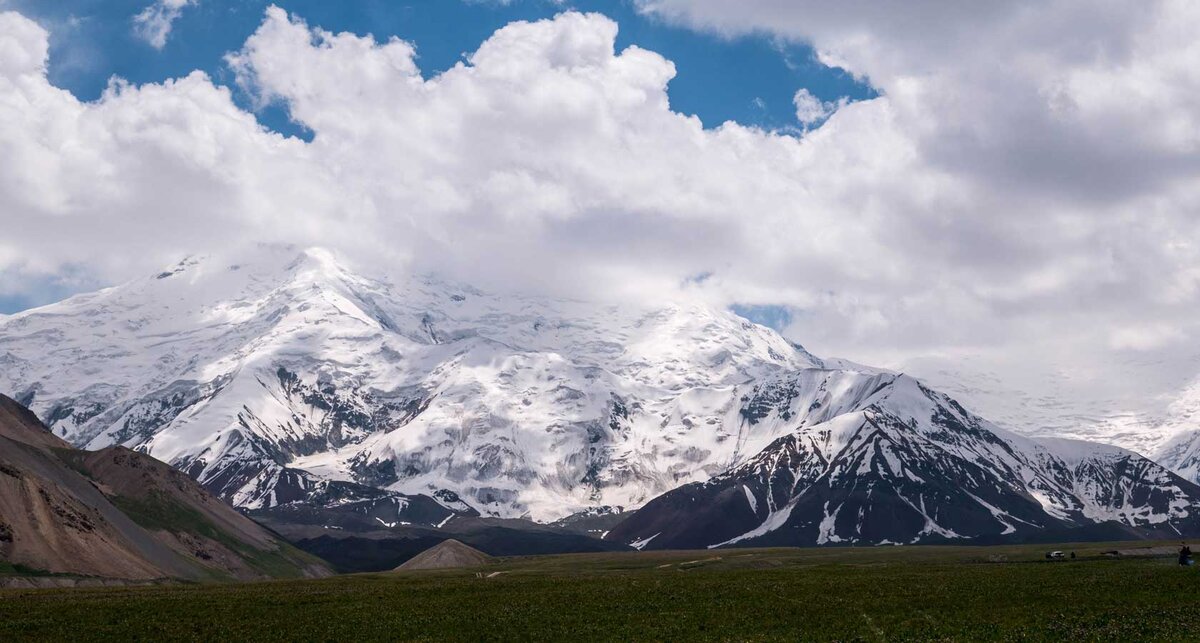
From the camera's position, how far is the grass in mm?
65875

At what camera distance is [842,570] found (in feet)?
388

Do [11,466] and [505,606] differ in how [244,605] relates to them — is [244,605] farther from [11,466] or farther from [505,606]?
[11,466]

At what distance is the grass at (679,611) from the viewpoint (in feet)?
216

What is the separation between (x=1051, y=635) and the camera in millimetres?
61438

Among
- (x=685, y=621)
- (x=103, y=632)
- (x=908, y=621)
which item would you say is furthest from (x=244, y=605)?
(x=908, y=621)

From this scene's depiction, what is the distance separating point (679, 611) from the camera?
7700 cm

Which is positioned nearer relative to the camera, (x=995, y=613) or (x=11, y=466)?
(x=995, y=613)

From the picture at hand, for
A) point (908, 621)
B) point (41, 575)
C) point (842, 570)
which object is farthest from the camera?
point (41, 575)

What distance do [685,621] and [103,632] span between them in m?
37.1

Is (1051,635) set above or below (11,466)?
below

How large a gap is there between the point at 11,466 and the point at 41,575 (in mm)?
36879

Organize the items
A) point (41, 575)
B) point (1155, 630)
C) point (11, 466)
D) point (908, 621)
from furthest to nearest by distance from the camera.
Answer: point (11, 466)
point (41, 575)
point (908, 621)
point (1155, 630)

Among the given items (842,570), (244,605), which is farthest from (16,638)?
(842,570)

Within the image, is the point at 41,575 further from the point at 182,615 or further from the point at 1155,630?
the point at 1155,630
